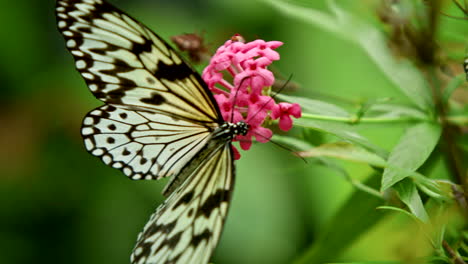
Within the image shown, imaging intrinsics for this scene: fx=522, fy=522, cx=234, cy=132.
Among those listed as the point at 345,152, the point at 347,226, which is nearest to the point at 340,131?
the point at 345,152

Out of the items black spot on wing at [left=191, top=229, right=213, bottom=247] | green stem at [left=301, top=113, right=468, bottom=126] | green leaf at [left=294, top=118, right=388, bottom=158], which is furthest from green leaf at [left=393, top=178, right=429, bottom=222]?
black spot on wing at [left=191, top=229, right=213, bottom=247]

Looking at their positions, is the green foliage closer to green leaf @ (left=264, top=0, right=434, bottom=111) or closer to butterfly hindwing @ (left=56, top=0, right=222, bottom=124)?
green leaf @ (left=264, top=0, right=434, bottom=111)

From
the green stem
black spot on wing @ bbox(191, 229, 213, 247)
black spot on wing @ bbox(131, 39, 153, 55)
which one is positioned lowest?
black spot on wing @ bbox(191, 229, 213, 247)

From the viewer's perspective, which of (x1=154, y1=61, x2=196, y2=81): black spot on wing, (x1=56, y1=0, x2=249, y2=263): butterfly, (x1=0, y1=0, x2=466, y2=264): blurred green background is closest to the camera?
(x1=56, y1=0, x2=249, y2=263): butterfly

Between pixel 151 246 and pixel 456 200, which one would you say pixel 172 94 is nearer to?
pixel 151 246

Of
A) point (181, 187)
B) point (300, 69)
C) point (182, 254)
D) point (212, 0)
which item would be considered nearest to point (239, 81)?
point (181, 187)
